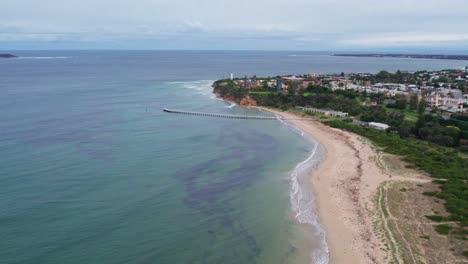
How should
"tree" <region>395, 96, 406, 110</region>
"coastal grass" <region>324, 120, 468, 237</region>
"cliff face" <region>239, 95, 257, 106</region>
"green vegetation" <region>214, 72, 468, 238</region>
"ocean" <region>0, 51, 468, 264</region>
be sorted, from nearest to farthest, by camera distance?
"ocean" <region>0, 51, 468, 264</region>
"coastal grass" <region>324, 120, 468, 237</region>
"green vegetation" <region>214, 72, 468, 238</region>
"tree" <region>395, 96, 406, 110</region>
"cliff face" <region>239, 95, 257, 106</region>

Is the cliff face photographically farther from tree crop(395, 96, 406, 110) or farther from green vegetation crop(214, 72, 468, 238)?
tree crop(395, 96, 406, 110)

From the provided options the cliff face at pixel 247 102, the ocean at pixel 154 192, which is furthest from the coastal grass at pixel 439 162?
the cliff face at pixel 247 102

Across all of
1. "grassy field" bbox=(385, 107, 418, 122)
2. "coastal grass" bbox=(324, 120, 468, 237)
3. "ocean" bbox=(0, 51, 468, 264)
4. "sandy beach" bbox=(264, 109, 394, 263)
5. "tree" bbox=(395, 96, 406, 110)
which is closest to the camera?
"ocean" bbox=(0, 51, 468, 264)

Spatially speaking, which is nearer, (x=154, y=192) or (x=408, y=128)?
(x=154, y=192)

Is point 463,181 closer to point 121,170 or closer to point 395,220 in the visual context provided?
point 395,220

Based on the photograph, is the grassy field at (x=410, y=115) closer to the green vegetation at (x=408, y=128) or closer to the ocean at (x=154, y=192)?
the green vegetation at (x=408, y=128)

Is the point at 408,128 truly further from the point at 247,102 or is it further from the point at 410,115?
the point at 247,102

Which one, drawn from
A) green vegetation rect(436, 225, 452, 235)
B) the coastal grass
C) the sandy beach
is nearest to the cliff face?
the coastal grass

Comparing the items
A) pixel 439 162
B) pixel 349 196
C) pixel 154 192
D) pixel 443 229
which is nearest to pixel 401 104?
pixel 439 162

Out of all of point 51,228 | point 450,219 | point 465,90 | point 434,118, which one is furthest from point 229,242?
point 465,90
